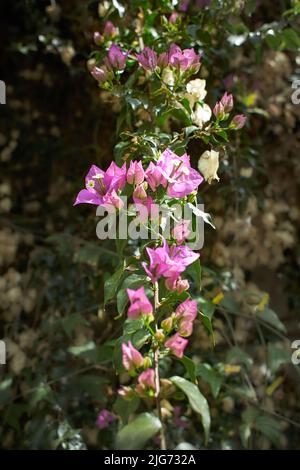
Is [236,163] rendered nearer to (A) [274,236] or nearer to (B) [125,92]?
(A) [274,236]

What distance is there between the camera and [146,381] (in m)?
0.71

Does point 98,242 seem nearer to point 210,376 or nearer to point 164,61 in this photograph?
point 210,376

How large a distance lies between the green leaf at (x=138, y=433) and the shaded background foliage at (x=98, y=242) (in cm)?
44

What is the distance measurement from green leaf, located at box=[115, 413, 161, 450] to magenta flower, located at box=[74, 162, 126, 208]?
269mm

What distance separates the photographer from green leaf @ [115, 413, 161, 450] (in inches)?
29.5

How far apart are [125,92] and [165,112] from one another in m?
0.11

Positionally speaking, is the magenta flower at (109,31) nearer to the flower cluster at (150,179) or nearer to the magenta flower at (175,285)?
the flower cluster at (150,179)

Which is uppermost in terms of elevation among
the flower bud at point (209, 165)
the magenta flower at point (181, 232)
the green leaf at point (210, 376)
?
the flower bud at point (209, 165)

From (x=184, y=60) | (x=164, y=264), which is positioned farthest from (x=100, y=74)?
(x=164, y=264)

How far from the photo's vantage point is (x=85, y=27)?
5.29 feet

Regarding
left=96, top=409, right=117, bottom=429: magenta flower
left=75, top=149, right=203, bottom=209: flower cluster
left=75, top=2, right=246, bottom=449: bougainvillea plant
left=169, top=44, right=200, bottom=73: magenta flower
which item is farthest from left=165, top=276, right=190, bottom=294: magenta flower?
left=96, top=409, right=117, bottom=429: magenta flower

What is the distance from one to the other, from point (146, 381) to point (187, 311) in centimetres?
10

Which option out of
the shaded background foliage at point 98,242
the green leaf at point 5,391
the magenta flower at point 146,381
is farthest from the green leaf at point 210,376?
the magenta flower at point 146,381

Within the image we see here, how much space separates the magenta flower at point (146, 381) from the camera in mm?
700
